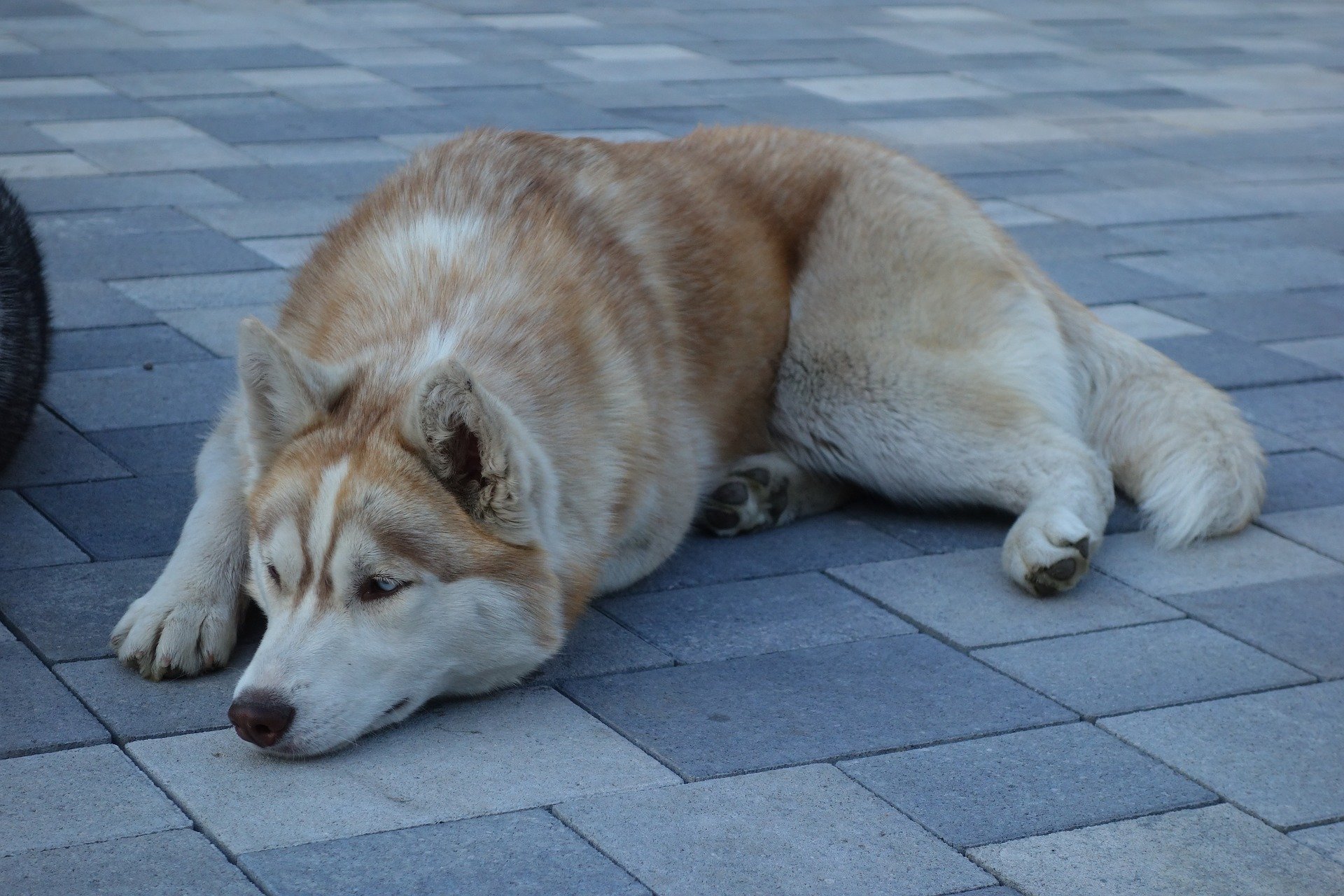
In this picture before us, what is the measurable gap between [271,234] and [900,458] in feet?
10.5

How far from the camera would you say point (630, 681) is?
3.76m

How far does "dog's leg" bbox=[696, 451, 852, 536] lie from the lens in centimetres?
468

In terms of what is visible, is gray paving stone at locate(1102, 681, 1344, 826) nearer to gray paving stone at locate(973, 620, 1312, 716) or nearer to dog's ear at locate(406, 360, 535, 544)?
gray paving stone at locate(973, 620, 1312, 716)

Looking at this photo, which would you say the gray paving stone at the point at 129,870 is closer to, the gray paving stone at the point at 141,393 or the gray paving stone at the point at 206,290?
the gray paving stone at the point at 141,393

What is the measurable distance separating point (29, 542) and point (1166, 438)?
10.3 ft

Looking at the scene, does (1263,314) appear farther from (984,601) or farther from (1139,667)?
(1139,667)

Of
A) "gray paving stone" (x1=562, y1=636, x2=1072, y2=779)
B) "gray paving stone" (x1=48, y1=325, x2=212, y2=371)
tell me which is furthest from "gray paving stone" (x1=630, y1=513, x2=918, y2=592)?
"gray paving stone" (x1=48, y1=325, x2=212, y2=371)

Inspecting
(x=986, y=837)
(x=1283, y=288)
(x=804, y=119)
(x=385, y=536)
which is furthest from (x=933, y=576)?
(x=804, y=119)

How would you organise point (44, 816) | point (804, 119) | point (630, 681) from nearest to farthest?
point (44, 816), point (630, 681), point (804, 119)

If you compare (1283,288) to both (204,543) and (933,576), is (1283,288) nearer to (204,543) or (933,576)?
(933,576)

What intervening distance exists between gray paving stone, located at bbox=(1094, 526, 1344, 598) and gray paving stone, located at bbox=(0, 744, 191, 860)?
2.62 meters

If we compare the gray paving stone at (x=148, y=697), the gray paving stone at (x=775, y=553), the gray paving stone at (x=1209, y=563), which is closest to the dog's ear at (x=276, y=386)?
the gray paving stone at (x=148, y=697)

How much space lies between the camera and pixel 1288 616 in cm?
425

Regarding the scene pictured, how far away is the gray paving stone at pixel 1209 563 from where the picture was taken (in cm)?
445
